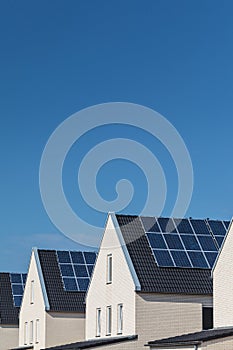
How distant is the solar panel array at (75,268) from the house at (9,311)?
25.0ft

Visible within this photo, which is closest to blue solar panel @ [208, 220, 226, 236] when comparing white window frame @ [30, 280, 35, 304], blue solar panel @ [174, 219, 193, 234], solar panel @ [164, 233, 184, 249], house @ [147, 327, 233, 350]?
blue solar panel @ [174, 219, 193, 234]

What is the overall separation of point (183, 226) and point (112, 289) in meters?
4.35

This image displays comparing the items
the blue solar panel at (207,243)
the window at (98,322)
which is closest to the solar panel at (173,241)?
the blue solar panel at (207,243)

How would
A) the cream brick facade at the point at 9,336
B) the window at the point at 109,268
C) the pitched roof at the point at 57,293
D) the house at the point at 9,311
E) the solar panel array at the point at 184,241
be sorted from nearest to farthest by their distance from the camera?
the solar panel array at the point at 184,241 < the window at the point at 109,268 < the pitched roof at the point at 57,293 < the cream brick facade at the point at 9,336 < the house at the point at 9,311

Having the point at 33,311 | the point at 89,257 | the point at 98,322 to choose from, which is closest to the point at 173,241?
the point at 98,322

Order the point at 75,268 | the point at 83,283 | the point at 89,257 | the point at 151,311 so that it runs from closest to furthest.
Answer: the point at 151,311
the point at 83,283
the point at 75,268
the point at 89,257

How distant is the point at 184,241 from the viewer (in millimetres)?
34312

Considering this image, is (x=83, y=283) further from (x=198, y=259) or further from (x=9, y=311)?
(x=9, y=311)

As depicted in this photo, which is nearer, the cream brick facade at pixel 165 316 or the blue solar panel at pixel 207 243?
the cream brick facade at pixel 165 316

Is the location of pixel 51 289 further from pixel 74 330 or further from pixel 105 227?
pixel 105 227

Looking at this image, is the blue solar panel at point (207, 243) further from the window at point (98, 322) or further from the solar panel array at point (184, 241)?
the window at point (98, 322)

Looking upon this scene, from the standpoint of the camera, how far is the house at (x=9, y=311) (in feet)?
160

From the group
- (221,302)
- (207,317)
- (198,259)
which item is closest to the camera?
(221,302)

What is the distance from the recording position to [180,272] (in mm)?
33062
